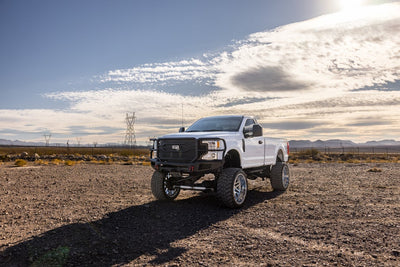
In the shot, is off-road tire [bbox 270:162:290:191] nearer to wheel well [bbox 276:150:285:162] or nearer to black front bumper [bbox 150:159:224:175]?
wheel well [bbox 276:150:285:162]

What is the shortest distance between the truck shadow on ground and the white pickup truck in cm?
61

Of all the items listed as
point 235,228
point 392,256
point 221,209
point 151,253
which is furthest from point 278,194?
point 151,253

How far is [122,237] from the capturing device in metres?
5.95

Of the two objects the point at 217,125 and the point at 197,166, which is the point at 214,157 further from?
the point at 217,125

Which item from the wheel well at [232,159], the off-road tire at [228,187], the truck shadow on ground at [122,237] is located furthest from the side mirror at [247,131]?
the truck shadow on ground at [122,237]

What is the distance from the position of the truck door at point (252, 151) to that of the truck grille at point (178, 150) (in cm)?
172

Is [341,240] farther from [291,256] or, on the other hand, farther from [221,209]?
[221,209]

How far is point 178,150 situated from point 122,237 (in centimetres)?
282

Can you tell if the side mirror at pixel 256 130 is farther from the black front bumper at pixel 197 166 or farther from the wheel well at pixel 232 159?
the black front bumper at pixel 197 166

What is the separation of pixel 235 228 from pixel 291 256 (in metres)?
1.70

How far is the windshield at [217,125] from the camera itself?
30.2ft

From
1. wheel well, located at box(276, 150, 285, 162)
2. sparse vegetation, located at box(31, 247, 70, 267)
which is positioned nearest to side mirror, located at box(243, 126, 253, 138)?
wheel well, located at box(276, 150, 285, 162)

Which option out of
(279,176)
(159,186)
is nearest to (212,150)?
(159,186)

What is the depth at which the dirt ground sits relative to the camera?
4.86 m
